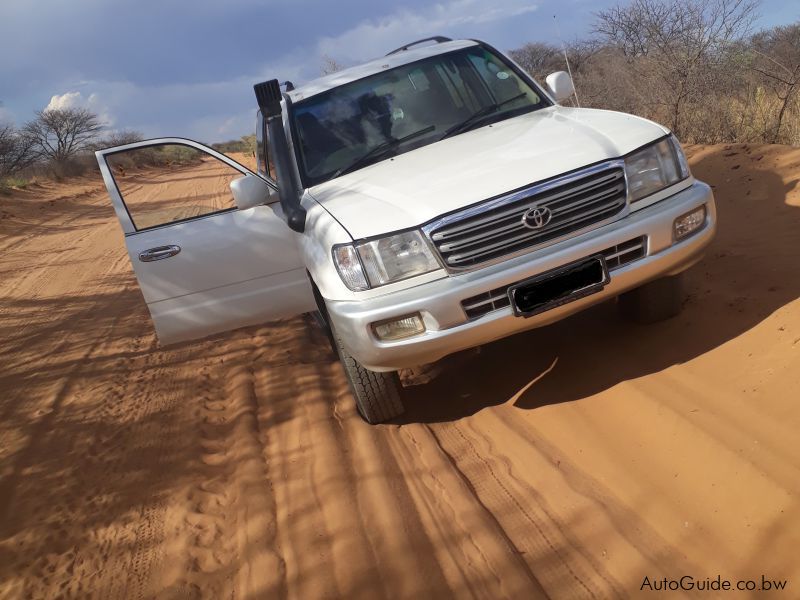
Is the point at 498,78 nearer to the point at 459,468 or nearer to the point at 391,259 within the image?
the point at 391,259

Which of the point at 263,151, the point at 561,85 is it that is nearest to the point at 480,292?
the point at 561,85

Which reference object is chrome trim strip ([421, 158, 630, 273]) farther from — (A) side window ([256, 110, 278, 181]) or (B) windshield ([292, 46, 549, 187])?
(A) side window ([256, 110, 278, 181])

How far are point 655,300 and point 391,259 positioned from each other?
5.71 feet

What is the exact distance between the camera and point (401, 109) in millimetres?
4559

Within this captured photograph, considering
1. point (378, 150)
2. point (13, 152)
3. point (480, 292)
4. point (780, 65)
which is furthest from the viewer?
point (13, 152)

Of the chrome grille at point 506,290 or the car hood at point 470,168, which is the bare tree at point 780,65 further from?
the chrome grille at point 506,290

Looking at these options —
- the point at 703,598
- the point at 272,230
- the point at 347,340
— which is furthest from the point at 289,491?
the point at 703,598

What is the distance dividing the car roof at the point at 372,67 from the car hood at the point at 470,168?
863 mm

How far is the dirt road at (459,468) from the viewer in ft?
9.23

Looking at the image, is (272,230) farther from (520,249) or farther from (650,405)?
(650,405)

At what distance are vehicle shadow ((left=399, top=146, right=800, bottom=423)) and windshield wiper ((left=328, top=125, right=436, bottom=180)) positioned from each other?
1.41 m

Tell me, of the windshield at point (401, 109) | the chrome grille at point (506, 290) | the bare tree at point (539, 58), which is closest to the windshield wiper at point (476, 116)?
the windshield at point (401, 109)

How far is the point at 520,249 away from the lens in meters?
3.42

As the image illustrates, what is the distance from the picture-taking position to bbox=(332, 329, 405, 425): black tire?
12.9 feet
